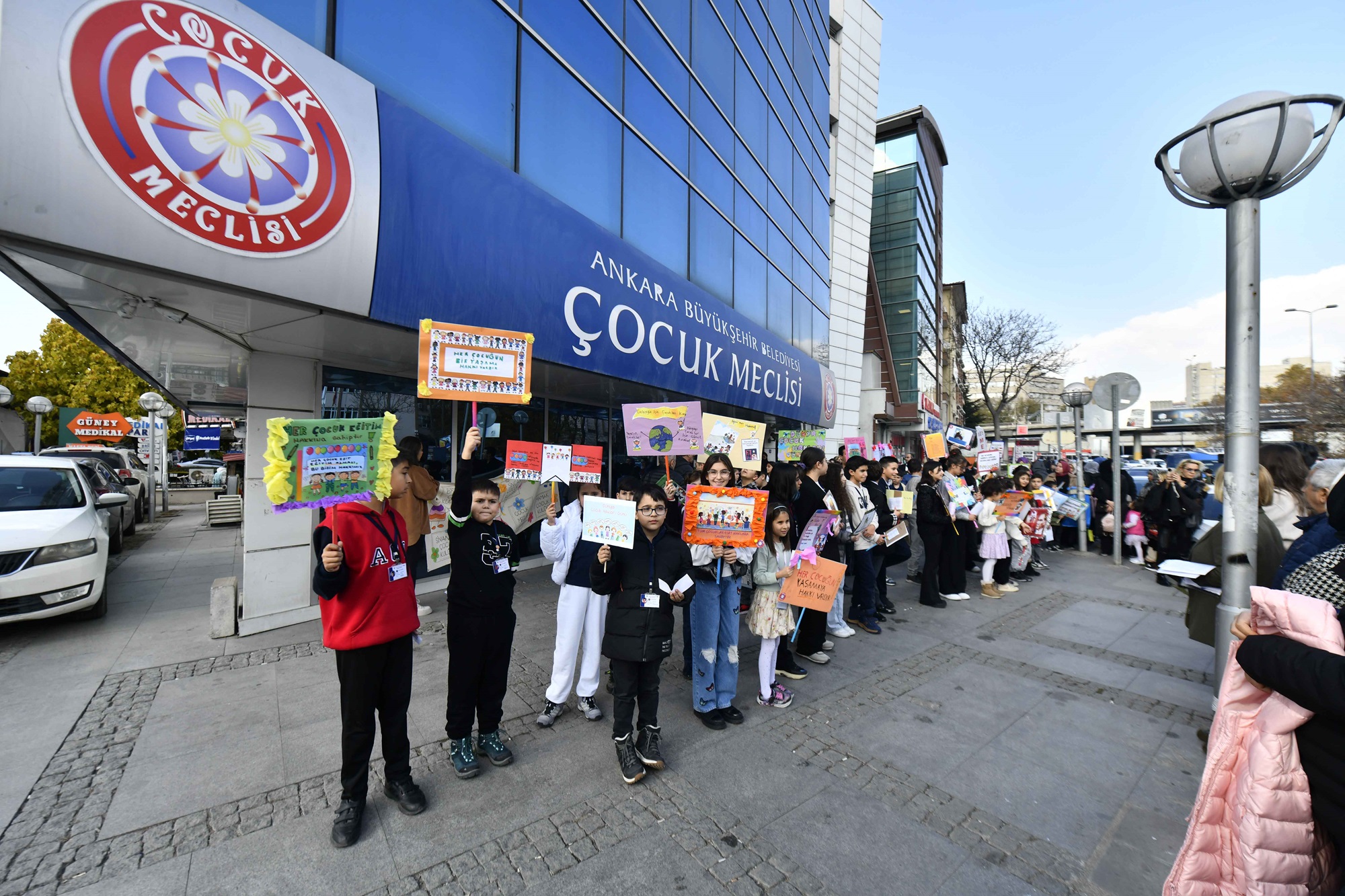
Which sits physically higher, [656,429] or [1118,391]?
[1118,391]

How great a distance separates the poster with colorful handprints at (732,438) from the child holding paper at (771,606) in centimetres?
177

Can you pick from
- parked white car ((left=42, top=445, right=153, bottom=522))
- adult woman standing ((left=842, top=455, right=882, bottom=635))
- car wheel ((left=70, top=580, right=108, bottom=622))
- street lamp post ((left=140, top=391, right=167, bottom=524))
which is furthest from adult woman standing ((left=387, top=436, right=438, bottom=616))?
street lamp post ((left=140, top=391, right=167, bottom=524))

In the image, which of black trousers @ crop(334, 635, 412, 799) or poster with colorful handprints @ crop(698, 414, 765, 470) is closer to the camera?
black trousers @ crop(334, 635, 412, 799)

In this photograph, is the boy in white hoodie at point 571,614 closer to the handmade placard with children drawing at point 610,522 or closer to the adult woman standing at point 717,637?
the handmade placard with children drawing at point 610,522

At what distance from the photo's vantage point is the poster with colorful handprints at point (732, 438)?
6.31 m

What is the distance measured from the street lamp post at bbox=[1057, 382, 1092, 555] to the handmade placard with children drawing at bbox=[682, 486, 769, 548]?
33.4 ft

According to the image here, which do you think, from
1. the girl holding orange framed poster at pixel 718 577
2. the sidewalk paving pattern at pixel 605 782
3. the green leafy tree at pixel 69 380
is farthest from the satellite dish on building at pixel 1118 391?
the green leafy tree at pixel 69 380

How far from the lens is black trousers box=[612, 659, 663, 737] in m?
3.38

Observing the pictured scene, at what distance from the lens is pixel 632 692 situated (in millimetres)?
3434

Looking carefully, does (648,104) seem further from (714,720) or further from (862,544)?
(714,720)

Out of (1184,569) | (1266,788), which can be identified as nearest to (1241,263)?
(1184,569)

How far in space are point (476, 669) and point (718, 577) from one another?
68.7 inches

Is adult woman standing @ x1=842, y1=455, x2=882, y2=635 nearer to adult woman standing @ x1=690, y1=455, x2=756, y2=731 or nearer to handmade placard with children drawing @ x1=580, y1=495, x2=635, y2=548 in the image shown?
adult woman standing @ x1=690, y1=455, x2=756, y2=731

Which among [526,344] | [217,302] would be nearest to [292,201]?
[217,302]
